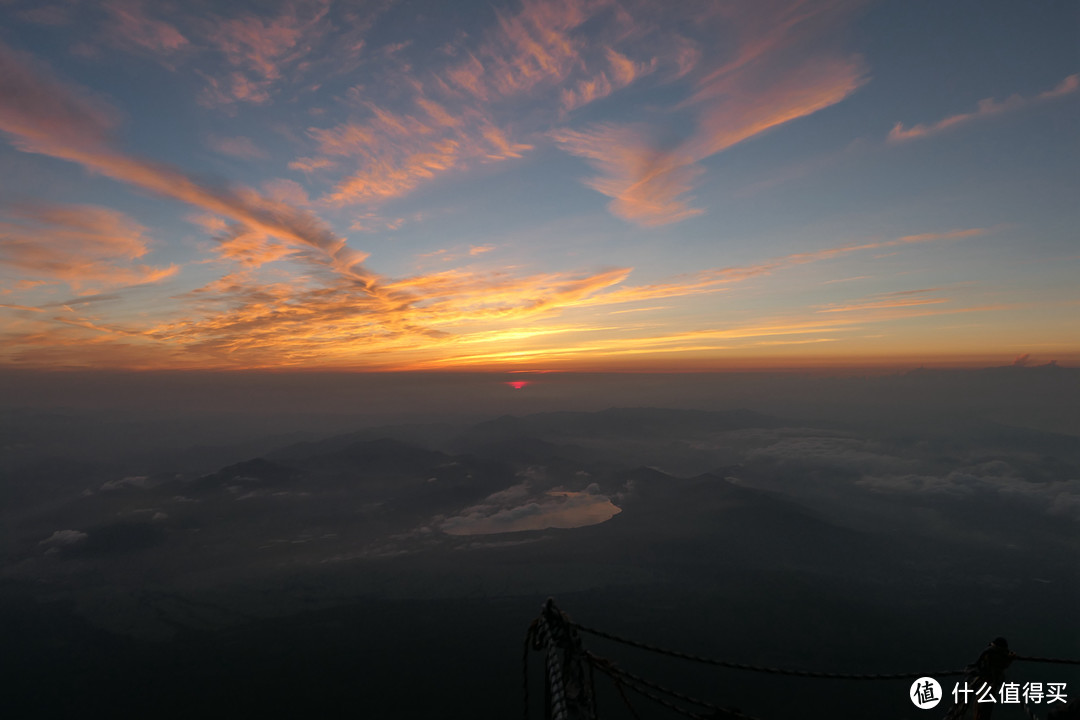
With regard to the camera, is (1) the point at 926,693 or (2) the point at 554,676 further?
(1) the point at 926,693

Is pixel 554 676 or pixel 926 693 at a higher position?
pixel 554 676

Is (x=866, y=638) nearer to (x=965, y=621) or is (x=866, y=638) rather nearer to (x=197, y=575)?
(x=965, y=621)

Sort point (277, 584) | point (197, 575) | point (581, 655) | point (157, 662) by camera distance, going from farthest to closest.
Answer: point (197, 575) → point (277, 584) → point (157, 662) → point (581, 655)

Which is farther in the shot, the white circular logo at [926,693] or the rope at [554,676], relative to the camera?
the white circular logo at [926,693]

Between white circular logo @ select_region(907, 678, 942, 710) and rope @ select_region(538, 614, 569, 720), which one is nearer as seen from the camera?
rope @ select_region(538, 614, 569, 720)

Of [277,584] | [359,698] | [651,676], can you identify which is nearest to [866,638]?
[651,676]

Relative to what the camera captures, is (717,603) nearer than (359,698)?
No

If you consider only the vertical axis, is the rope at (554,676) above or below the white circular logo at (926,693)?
above

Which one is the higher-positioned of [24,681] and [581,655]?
[581,655]

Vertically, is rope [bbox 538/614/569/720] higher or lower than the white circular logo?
higher

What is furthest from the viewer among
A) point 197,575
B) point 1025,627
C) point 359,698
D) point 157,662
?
point 197,575

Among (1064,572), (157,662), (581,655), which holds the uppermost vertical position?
(581,655)
